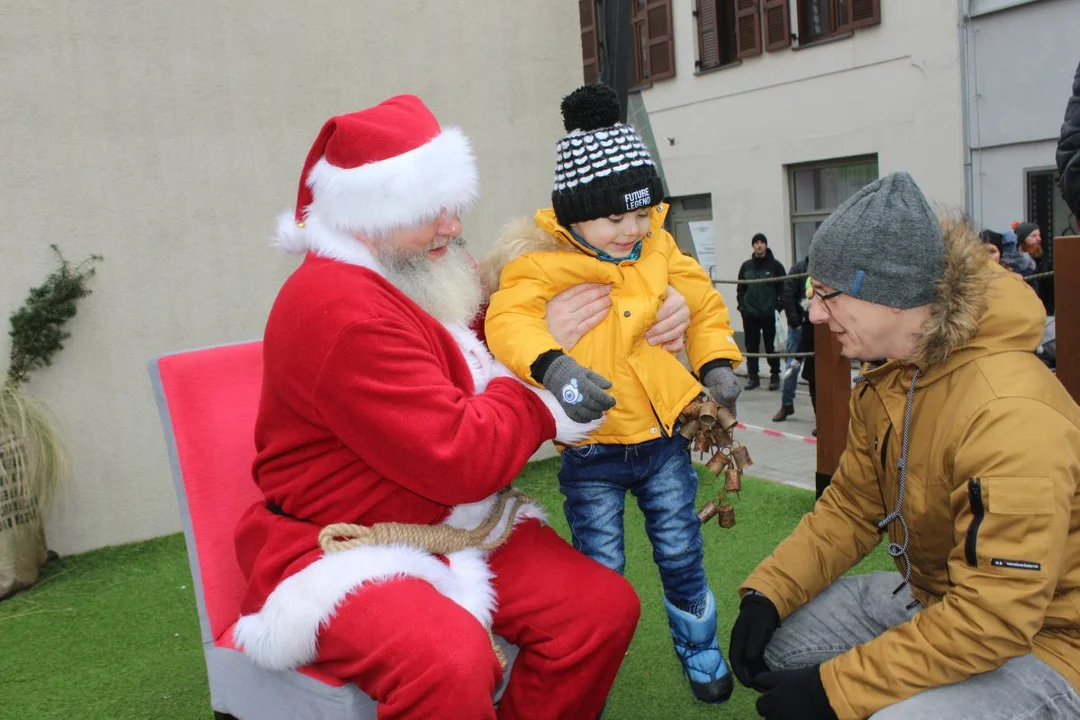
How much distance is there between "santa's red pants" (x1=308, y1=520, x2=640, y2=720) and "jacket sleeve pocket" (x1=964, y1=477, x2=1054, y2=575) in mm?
808

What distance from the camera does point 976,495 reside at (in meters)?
1.66

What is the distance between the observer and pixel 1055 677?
170cm

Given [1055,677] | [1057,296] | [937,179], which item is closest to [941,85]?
[937,179]

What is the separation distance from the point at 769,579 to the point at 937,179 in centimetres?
1117

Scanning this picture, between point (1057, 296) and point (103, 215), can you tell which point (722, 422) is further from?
point (103, 215)

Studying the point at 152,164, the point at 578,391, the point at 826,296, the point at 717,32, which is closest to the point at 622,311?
the point at 578,391

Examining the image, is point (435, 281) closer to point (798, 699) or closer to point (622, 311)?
point (622, 311)

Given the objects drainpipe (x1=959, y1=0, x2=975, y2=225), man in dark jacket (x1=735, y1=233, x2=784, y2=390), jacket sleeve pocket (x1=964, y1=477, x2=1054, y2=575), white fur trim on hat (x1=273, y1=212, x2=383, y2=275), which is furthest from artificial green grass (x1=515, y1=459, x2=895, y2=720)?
drainpipe (x1=959, y1=0, x2=975, y2=225)

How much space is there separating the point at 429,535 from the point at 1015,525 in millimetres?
1133

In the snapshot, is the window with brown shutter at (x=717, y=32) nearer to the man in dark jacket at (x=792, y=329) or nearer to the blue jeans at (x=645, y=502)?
the man in dark jacket at (x=792, y=329)

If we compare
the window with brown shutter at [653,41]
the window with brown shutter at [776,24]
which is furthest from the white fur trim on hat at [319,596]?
the window with brown shutter at [653,41]

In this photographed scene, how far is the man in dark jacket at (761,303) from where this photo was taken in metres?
10.9

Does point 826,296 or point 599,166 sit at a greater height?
point 599,166

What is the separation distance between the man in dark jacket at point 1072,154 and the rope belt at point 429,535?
1671 mm
